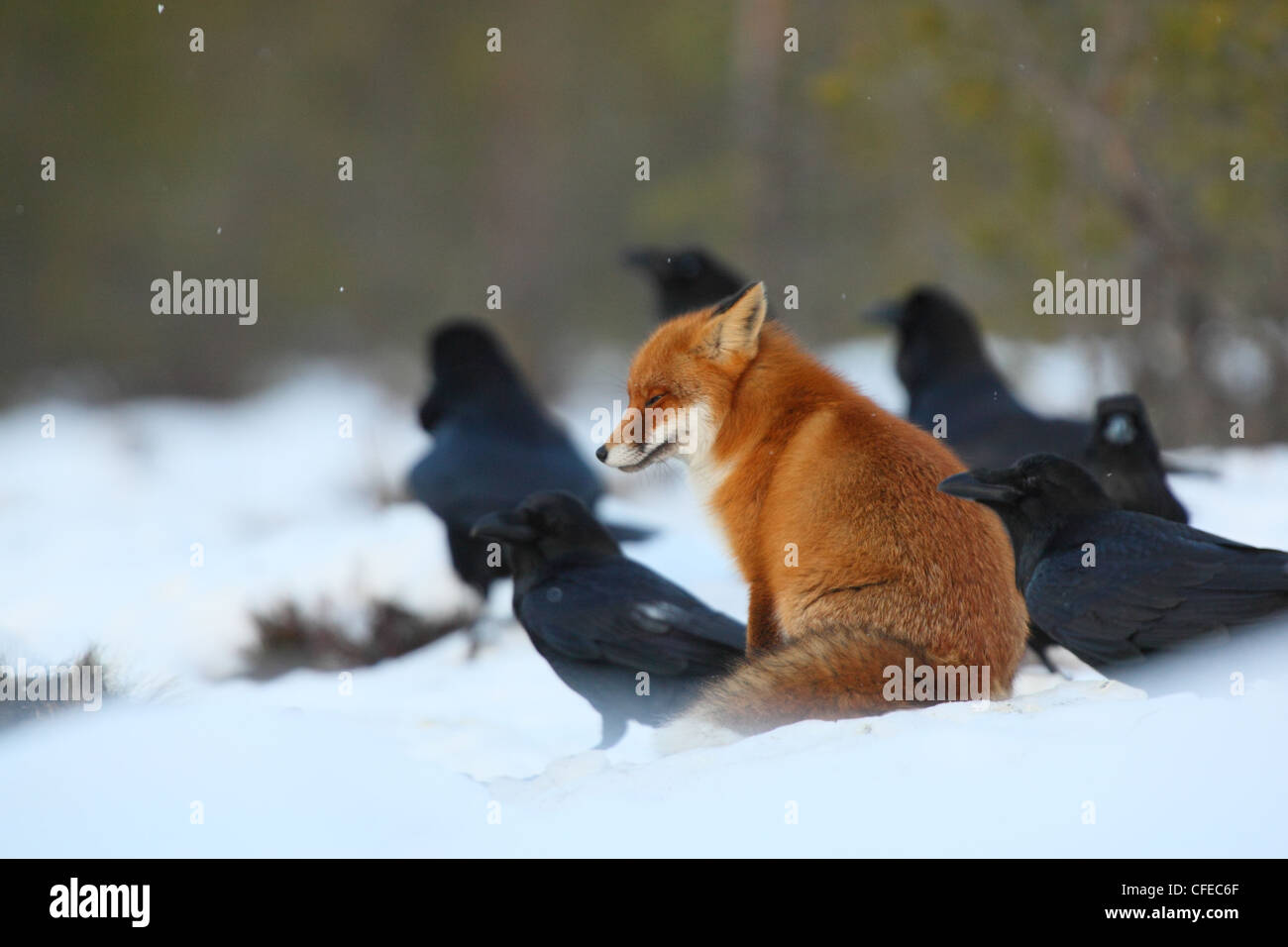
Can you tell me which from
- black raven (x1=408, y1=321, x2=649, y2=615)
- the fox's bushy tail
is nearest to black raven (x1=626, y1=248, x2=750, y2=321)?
black raven (x1=408, y1=321, x2=649, y2=615)

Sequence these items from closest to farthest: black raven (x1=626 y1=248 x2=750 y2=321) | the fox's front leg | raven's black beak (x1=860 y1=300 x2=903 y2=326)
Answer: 1. the fox's front leg
2. raven's black beak (x1=860 y1=300 x2=903 y2=326)
3. black raven (x1=626 y1=248 x2=750 y2=321)

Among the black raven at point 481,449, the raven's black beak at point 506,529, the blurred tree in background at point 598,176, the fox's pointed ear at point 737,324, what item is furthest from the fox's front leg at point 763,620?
the blurred tree in background at point 598,176

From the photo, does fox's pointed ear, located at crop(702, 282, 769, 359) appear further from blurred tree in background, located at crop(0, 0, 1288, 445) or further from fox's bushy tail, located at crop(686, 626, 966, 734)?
blurred tree in background, located at crop(0, 0, 1288, 445)

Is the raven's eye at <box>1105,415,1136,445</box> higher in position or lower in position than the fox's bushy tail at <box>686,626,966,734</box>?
higher

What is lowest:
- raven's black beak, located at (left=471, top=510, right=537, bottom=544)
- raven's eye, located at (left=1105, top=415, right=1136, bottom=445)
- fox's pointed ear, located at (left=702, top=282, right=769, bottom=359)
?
raven's black beak, located at (left=471, top=510, right=537, bottom=544)

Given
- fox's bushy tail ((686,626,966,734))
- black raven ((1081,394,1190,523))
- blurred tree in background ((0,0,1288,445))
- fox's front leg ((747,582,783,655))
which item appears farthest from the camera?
blurred tree in background ((0,0,1288,445))

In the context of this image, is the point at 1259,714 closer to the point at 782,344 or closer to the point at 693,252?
the point at 782,344

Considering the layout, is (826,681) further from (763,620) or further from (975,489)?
(975,489)

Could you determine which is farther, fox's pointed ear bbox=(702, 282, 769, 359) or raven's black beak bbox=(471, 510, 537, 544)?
raven's black beak bbox=(471, 510, 537, 544)

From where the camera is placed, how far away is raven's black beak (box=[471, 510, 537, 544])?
519 centimetres

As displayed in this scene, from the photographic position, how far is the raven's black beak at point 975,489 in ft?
13.3

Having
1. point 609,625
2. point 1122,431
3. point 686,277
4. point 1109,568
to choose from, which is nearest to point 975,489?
point 1109,568

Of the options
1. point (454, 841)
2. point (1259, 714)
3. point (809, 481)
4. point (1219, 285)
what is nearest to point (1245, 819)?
point (1259, 714)

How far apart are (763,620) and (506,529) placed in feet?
4.62
